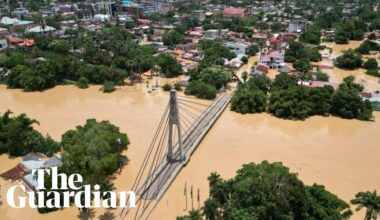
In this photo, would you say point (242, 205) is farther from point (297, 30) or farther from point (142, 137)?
point (297, 30)

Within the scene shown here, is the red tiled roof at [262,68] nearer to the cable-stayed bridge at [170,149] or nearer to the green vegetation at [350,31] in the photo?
the cable-stayed bridge at [170,149]

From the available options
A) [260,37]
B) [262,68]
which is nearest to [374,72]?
[262,68]

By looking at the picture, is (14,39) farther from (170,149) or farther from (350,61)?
(350,61)

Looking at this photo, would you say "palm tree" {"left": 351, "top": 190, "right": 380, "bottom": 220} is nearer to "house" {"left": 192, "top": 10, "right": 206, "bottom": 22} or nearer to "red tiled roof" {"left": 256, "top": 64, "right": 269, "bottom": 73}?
"red tiled roof" {"left": 256, "top": 64, "right": 269, "bottom": 73}

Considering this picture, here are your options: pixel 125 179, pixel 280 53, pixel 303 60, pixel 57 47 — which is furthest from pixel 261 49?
pixel 125 179

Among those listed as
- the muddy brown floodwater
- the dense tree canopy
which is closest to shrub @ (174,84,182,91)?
the muddy brown floodwater

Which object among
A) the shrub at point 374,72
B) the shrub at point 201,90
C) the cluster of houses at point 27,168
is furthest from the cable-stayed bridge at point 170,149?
the shrub at point 374,72
